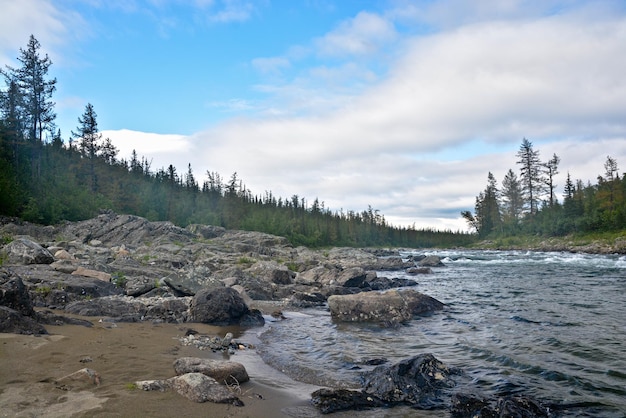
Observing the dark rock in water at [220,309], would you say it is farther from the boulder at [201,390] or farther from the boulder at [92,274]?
the boulder at [201,390]

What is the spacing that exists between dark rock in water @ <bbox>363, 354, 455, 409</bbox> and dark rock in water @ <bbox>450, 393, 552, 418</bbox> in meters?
0.37

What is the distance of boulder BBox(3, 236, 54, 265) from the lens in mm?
15797

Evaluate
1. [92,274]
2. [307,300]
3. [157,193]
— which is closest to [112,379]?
[92,274]

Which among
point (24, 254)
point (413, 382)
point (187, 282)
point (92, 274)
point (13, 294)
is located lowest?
point (413, 382)

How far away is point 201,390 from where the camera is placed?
5.46 metres

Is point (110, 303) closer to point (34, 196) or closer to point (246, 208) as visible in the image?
point (34, 196)

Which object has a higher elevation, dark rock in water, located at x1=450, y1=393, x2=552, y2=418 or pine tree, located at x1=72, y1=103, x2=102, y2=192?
pine tree, located at x1=72, y1=103, x2=102, y2=192

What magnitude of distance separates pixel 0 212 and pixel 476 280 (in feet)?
134

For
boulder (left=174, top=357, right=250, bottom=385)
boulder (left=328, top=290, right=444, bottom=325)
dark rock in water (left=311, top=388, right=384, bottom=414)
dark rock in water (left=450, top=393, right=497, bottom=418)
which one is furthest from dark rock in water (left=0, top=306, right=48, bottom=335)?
boulder (left=328, top=290, right=444, bottom=325)

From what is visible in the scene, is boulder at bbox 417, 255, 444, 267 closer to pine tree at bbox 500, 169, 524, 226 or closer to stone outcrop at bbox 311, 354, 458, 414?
stone outcrop at bbox 311, 354, 458, 414

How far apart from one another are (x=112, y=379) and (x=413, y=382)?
4878mm

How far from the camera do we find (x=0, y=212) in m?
35.4

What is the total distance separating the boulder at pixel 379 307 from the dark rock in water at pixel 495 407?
6872mm

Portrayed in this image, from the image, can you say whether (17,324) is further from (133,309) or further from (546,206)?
(546,206)
